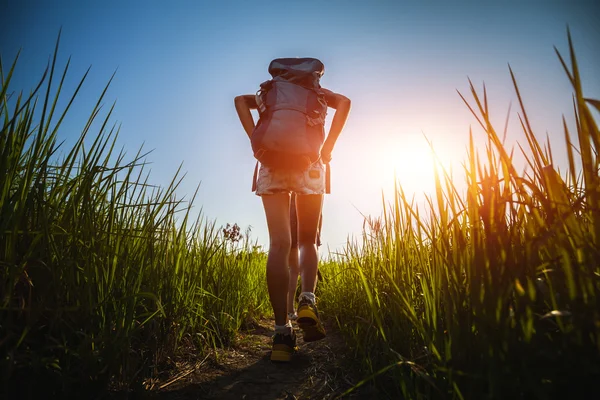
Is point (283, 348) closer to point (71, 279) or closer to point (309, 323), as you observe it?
point (309, 323)

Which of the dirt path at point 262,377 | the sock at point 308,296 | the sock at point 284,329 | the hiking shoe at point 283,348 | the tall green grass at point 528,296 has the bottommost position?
the dirt path at point 262,377

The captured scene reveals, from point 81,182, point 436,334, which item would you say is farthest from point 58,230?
point 436,334

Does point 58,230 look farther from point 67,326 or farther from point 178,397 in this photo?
point 178,397

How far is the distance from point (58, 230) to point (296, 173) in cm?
146

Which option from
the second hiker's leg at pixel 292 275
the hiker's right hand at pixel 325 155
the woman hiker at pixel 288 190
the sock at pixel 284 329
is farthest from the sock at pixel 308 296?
the hiker's right hand at pixel 325 155

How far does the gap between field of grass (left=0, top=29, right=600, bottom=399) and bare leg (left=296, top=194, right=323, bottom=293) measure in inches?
28.2

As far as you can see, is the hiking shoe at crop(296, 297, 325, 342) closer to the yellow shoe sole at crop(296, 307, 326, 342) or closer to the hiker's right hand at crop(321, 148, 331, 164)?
the yellow shoe sole at crop(296, 307, 326, 342)

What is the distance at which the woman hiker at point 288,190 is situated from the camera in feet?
6.77

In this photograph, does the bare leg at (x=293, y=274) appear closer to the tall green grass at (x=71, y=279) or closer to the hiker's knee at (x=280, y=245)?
the hiker's knee at (x=280, y=245)

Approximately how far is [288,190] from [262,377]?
117cm

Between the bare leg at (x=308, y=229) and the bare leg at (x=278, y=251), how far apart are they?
23 centimetres

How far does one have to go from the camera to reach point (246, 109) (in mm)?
2660

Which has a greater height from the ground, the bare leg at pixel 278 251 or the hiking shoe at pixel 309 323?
the bare leg at pixel 278 251

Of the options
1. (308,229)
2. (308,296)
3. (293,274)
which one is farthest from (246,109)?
(308,296)
